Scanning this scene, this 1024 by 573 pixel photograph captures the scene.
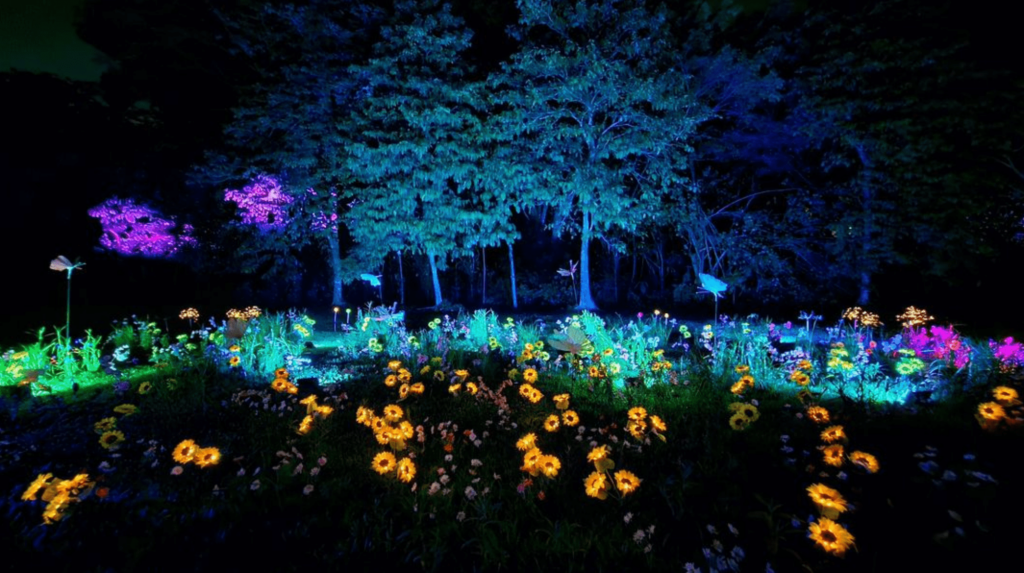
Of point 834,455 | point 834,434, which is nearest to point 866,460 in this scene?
point 834,455

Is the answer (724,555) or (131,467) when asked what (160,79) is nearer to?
(131,467)

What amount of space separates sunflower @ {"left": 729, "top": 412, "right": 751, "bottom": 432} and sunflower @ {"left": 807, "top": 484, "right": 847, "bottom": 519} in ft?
3.16

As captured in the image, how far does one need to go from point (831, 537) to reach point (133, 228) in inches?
560

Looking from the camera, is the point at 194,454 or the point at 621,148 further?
the point at 621,148

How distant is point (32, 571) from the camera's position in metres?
1.86

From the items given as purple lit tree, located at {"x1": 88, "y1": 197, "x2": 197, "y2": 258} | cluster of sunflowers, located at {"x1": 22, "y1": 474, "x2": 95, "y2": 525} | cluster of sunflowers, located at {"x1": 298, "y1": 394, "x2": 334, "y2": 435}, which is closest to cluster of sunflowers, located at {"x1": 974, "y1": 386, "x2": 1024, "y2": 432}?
cluster of sunflowers, located at {"x1": 298, "y1": 394, "x2": 334, "y2": 435}

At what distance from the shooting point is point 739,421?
3193mm

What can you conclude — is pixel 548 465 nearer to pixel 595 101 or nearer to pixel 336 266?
pixel 595 101

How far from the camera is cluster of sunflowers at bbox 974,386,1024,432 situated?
102 inches

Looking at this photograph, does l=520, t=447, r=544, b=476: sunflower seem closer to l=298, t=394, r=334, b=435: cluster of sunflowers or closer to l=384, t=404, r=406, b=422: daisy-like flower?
l=384, t=404, r=406, b=422: daisy-like flower

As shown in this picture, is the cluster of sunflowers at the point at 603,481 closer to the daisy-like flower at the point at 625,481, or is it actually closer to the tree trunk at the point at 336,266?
the daisy-like flower at the point at 625,481

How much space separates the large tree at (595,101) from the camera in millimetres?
8734

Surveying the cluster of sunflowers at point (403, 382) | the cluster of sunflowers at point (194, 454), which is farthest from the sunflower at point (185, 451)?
the cluster of sunflowers at point (403, 382)

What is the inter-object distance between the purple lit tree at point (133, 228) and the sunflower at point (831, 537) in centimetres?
1385
